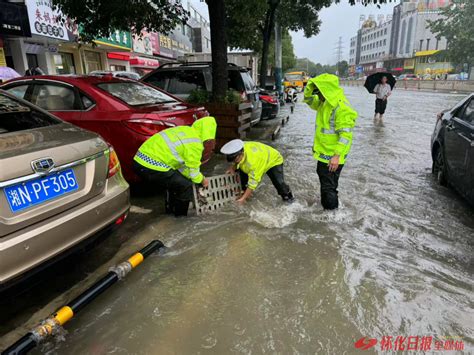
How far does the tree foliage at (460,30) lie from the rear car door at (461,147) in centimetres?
4550

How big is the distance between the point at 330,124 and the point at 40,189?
110 inches

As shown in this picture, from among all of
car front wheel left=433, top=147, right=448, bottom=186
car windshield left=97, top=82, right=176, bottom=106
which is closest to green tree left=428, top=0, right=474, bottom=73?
car front wheel left=433, top=147, right=448, bottom=186

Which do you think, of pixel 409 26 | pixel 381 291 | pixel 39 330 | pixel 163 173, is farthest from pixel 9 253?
pixel 409 26

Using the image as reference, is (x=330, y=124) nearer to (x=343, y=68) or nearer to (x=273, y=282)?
(x=273, y=282)

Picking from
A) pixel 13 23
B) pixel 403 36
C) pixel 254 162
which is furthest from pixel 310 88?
pixel 403 36

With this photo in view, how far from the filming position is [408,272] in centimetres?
308

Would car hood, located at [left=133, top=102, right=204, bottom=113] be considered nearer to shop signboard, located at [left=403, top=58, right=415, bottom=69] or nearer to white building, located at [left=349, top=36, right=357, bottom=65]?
shop signboard, located at [left=403, top=58, right=415, bottom=69]

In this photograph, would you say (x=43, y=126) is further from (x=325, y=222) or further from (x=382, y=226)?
(x=382, y=226)

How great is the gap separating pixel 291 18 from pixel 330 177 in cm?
1709

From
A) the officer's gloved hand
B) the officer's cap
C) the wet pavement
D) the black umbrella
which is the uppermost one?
the officer's gloved hand

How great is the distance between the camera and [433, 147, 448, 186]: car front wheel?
16.9 ft

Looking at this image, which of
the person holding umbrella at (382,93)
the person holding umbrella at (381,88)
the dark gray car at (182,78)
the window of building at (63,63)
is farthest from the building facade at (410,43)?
the dark gray car at (182,78)

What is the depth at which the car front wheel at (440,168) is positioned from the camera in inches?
203

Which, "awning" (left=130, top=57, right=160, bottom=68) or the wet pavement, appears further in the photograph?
"awning" (left=130, top=57, right=160, bottom=68)
